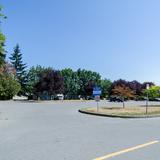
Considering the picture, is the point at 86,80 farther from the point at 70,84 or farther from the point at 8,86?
the point at 8,86

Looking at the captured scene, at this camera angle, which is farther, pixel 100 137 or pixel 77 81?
pixel 77 81

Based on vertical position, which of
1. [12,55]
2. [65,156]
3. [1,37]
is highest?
[12,55]

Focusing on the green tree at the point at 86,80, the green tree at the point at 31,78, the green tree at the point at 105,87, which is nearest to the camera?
the green tree at the point at 31,78

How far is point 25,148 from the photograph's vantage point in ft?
38.0

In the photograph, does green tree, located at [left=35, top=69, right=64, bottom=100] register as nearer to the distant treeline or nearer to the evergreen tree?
the distant treeline

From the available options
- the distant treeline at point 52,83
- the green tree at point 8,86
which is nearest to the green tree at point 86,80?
the distant treeline at point 52,83

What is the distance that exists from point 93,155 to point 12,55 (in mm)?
103030

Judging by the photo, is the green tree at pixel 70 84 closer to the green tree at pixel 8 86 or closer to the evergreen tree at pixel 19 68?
the evergreen tree at pixel 19 68

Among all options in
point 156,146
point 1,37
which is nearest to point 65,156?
point 156,146

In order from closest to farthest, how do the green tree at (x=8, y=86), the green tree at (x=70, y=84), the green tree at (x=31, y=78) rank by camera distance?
1. the green tree at (x=8, y=86)
2. the green tree at (x=31, y=78)
3. the green tree at (x=70, y=84)

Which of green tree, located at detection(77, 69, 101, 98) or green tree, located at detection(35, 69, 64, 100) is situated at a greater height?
green tree, located at detection(77, 69, 101, 98)

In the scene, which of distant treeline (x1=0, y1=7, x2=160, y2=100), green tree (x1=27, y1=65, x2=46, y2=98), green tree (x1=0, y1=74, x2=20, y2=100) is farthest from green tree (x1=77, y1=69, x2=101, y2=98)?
green tree (x1=0, y1=74, x2=20, y2=100)

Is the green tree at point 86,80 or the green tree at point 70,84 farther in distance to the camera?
the green tree at point 86,80

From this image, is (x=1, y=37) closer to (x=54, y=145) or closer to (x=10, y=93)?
(x=54, y=145)
